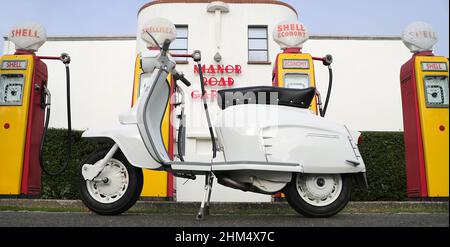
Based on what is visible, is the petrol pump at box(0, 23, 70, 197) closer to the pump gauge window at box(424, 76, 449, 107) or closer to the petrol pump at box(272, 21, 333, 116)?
the petrol pump at box(272, 21, 333, 116)

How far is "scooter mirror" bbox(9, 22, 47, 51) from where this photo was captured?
6.27m

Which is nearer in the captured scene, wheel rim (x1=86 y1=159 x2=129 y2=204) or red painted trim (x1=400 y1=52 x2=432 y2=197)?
wheel rim (x1=86 y1=159 x2=129 y2=204)

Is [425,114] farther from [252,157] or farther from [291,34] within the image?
[252,157]

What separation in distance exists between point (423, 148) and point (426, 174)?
1.13ft

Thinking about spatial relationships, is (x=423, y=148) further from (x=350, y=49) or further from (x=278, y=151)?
(x=350, y=49)

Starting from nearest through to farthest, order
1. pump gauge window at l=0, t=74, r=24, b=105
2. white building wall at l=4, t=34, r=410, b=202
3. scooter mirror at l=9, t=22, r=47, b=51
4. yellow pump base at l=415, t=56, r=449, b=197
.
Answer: yellow pump base at l=415, t=56, r=449, b=197 < pump gauge window at l=0, t=74, r=24, b=105 < scooter mirror at l=9, t=22, r=47, b=51 < white building wall at l=4, t=34, r=410, b=202

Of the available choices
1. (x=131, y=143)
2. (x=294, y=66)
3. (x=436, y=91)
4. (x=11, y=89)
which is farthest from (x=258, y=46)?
(x=131, y=143)

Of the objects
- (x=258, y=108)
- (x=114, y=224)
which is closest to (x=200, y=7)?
(x=258, y=108)

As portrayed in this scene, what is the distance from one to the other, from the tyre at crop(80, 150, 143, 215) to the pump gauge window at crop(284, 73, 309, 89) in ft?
11.4

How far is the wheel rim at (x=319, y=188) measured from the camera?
11.9 feet

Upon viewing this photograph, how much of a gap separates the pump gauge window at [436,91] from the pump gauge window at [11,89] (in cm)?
545

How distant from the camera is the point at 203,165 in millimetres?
3533

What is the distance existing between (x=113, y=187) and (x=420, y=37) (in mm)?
4794

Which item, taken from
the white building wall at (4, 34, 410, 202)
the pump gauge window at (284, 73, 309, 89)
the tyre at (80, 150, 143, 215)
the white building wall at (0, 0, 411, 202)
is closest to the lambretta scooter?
the tyre at (80, 150, 143, 215)
